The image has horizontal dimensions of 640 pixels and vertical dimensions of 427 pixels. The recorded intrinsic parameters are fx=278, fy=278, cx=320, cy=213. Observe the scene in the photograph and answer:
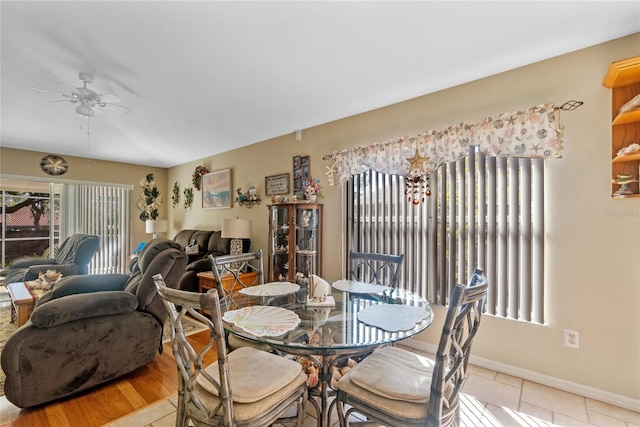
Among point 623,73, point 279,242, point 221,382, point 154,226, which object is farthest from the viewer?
point 154,226

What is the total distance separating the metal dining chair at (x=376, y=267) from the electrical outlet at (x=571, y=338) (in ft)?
4.05

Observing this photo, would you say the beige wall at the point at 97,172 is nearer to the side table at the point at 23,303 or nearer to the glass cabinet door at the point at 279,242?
the side table at the point at 23,303

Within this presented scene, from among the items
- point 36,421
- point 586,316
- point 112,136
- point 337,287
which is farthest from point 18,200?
point 586,316

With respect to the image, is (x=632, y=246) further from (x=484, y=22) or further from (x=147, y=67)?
(x=147, y=67)

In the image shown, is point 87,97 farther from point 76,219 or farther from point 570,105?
point 570,105

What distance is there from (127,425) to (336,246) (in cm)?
230

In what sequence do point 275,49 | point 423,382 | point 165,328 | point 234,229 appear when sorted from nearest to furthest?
point 423,382 → point 275,49 → point 165,328 → point 234,229

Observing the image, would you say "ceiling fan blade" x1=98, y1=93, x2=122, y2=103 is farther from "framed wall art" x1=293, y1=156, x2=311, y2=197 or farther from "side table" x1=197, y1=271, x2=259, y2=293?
"side table" x1=197, y1=271, x2=259, y2=293

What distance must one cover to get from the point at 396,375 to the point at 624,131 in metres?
2.18

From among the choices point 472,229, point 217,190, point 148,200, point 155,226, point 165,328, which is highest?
point 217,190

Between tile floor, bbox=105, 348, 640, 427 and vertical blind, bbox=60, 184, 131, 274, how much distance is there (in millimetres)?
4911

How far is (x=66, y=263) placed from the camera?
4.14 meters

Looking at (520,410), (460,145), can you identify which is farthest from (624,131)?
(520,410)

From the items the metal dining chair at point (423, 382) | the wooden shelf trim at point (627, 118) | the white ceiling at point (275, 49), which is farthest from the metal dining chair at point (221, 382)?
the wooden shelf trim at point (627, 118)
